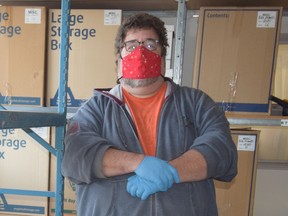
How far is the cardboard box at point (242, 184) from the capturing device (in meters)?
1.31

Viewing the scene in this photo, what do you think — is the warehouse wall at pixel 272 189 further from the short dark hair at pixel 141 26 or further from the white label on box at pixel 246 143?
the short dark hair at pixel 141 26

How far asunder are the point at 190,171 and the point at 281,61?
51.0 inches

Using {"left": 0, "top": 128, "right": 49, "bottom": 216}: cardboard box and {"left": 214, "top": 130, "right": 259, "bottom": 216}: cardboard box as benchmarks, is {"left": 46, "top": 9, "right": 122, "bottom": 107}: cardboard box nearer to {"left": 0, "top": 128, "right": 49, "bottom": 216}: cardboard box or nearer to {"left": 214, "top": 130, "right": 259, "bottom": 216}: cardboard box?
{"left": 0, "top": 128, "right": 49, "bottom": 216}: cardboard box

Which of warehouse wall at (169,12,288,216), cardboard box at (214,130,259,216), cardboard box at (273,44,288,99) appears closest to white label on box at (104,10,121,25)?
cardboard box at (214,130,259,216)

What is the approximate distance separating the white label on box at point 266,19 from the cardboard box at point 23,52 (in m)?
1.05

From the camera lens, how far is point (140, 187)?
0.76 metres

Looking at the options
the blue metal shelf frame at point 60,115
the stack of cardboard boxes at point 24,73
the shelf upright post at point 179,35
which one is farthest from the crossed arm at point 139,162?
the stack of cardboard boxes at point 24,73

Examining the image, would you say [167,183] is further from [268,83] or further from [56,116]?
[268,83]

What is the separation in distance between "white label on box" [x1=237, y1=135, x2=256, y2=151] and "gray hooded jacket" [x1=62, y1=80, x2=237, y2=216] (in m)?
0.49

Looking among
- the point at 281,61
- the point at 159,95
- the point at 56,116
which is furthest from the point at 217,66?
the point at 56,116

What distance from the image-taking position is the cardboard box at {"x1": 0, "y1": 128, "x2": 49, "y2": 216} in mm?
1431

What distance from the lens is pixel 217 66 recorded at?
1286mm

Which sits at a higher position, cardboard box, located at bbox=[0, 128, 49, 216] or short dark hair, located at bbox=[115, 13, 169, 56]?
short dark hair, located at bbox=[115, 13, 169, 56]

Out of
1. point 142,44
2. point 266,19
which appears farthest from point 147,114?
point 266,19
